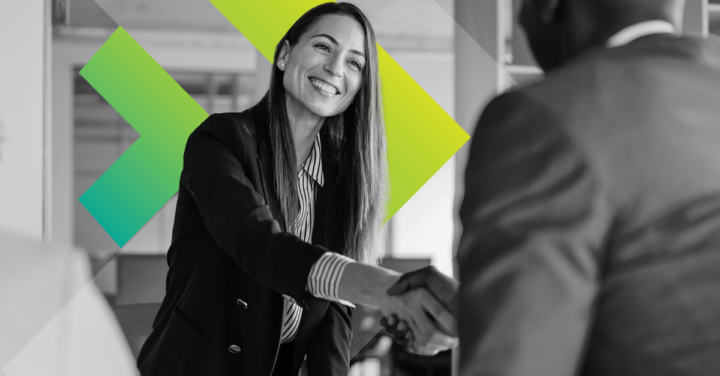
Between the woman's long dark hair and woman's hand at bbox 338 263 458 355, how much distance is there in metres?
0.42

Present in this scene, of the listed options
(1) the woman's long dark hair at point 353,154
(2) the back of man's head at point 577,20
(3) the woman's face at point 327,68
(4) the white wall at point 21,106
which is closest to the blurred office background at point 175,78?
(4) the white wall at point 21,106

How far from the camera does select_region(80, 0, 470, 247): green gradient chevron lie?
3.41 m

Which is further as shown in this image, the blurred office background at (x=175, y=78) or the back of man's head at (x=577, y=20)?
the blurred office background at (x=175, y=78)

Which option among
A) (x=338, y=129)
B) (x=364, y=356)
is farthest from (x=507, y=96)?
(x=364, y=356)

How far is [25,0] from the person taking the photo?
3.62m

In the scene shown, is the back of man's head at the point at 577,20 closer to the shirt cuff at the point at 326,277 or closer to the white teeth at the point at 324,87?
the shirt cuff at the point at 326,277

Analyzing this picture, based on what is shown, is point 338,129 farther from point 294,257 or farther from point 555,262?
point 555,262

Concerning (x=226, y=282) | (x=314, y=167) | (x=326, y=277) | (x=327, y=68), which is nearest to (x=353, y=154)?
(x=314, y=167)

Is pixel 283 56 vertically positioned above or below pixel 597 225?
above

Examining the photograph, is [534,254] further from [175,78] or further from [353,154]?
[175,78]

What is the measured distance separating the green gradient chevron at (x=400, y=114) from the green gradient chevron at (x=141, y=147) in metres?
0.57

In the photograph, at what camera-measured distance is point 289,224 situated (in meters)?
1.52

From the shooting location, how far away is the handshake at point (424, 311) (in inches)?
40.1

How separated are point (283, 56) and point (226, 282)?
2.00 feet
